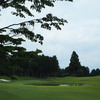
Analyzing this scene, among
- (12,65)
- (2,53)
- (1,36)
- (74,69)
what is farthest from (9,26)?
(74,69)

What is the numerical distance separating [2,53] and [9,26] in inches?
45.1

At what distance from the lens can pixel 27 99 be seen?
50.3ft

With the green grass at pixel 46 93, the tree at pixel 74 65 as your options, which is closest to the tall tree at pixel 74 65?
the tree at pixel 74 65

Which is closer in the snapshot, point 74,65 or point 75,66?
point 75,66

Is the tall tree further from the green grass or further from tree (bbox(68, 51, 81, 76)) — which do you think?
the green grass

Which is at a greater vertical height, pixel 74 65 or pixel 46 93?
pixel 74 65

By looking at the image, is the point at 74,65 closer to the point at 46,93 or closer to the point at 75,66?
the point at 75,66

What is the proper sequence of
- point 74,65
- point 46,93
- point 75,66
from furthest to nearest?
1. point 74,65
2. point 75,66
3. point 46,93

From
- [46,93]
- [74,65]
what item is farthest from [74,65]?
[46,93]

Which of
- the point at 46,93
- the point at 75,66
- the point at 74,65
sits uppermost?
the point at 74,65

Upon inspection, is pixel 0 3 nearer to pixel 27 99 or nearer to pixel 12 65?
pixel 12 65

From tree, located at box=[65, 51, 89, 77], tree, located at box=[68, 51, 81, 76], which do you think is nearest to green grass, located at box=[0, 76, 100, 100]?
tree, located at box=[65, 51, 89, 77]

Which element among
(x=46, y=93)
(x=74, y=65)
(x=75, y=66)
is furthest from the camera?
(x=74, y=65)

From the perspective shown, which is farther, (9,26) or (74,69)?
(74,69)
